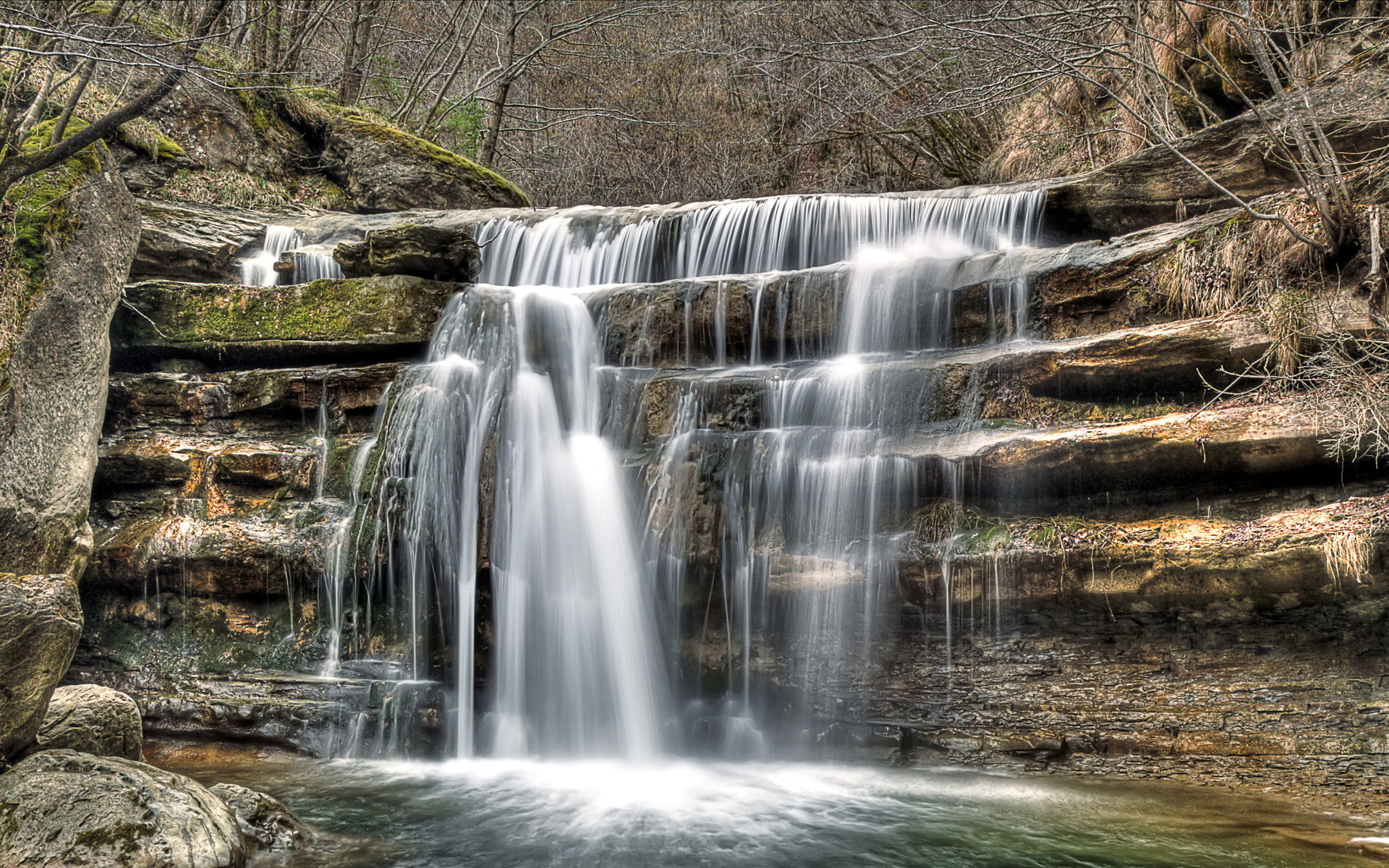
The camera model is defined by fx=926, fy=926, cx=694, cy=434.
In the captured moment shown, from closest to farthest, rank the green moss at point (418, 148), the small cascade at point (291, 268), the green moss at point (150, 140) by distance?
1. the small cascade at point (291, 268)
2. the green moss at point (150, 140)
3. the green moss at point (418, 148)

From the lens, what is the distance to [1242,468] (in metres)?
5.76

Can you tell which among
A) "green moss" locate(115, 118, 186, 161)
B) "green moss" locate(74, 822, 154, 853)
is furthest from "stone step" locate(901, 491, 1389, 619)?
"green moss" locate(115, 118, 186, 161)

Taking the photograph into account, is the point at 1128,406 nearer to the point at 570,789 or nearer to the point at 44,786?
the point at 570,789

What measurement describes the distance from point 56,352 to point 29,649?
327 centimetres

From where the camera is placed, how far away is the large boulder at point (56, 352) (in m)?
6.01

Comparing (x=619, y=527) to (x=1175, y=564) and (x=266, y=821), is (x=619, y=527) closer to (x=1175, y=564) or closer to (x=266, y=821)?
(x=266, y=821)

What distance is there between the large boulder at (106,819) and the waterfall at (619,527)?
8.14 feet

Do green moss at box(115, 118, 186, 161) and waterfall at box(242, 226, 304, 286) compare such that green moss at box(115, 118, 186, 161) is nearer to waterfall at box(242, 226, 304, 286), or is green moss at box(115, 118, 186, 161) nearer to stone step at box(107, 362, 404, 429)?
waterfall at box(242, 226, 304, 286)

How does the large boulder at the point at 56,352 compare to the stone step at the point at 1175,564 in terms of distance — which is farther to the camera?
the large boulder at the point at 56,352

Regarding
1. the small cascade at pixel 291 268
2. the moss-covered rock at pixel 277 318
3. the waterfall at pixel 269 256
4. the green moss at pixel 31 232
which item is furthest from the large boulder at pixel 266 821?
the small cascade at pixel 291 268

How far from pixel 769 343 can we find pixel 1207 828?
16.9ft

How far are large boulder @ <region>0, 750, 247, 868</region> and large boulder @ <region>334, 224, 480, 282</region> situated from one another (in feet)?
17.0

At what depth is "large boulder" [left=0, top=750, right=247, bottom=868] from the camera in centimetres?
368

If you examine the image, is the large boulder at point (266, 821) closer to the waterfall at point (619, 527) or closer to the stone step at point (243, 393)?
the waterfall at point (619, 527)
